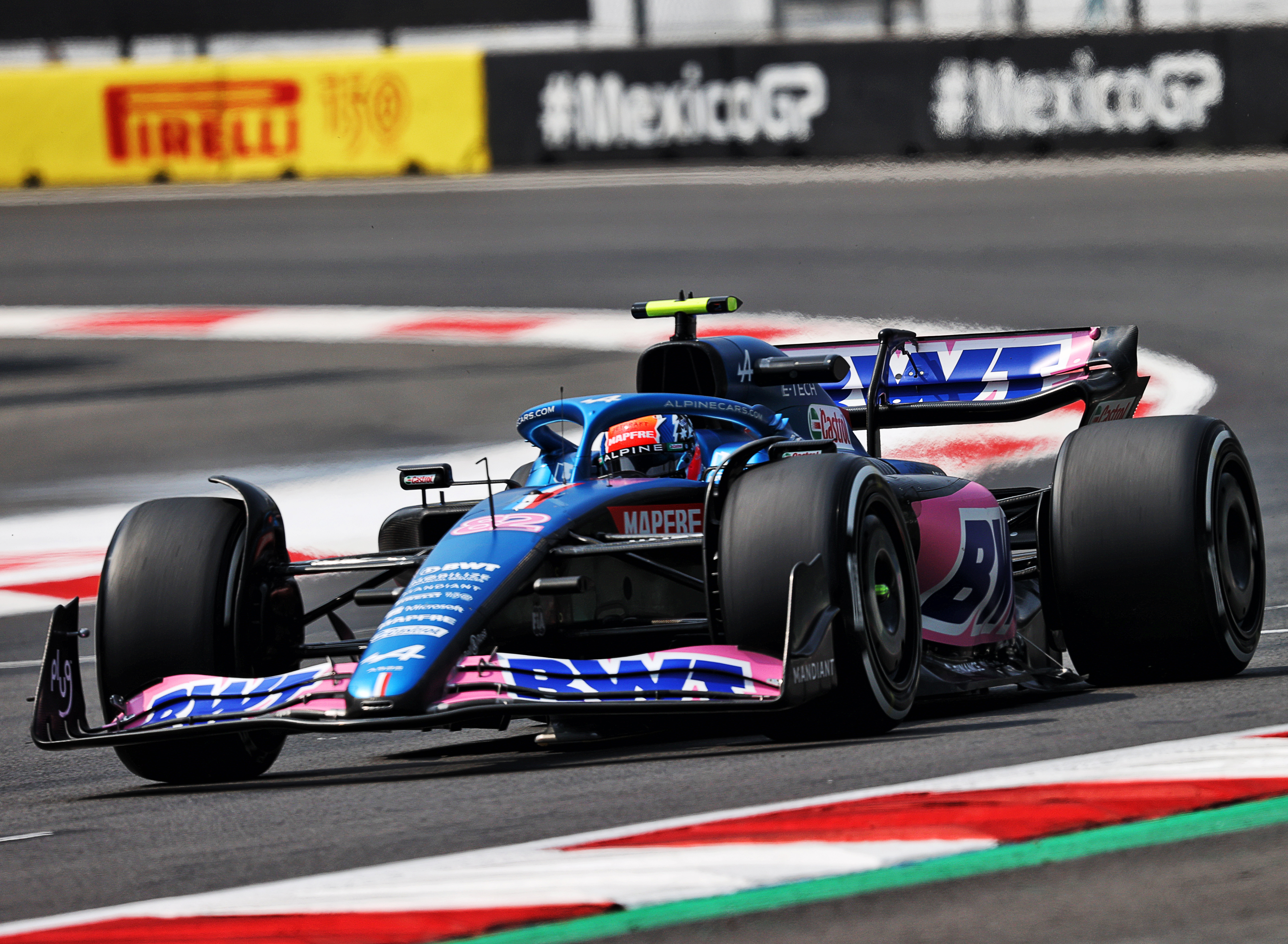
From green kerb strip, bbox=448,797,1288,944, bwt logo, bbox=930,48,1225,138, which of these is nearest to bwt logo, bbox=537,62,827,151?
bwt logo, bbox=930,48,1225,138

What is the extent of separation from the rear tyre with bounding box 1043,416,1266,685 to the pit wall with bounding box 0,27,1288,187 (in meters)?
13.7

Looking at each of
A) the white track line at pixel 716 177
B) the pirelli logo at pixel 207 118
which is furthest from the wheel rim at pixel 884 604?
the pirelli logo at pixel 207 118

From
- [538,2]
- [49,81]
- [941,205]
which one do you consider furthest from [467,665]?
[538,2]

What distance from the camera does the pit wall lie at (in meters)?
19.3

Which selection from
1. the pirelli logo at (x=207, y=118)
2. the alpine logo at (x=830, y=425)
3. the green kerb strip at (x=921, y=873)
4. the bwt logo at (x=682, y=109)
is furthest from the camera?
the pirelli logo at (x=207, y=118)

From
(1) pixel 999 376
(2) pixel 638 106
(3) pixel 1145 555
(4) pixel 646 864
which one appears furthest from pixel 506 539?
(2) pixel 638 106

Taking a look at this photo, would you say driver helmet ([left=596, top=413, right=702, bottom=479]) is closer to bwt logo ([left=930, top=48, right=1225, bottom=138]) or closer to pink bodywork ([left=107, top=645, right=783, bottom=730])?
pink bodywork ([left=107, top=645, right=783, bottom=730])

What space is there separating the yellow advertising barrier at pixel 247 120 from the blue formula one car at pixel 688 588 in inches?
593

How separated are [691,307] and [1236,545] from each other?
2012 mm

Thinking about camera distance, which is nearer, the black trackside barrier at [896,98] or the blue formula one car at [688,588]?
the blue formula one car at [688,588]

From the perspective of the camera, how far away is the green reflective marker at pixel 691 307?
6.79 metres

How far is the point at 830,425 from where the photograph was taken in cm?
682

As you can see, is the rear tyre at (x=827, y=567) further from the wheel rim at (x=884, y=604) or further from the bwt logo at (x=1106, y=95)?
the bwt logo at (x=1106, y=95)

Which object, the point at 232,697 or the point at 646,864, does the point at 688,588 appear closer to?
the point at 232,697
